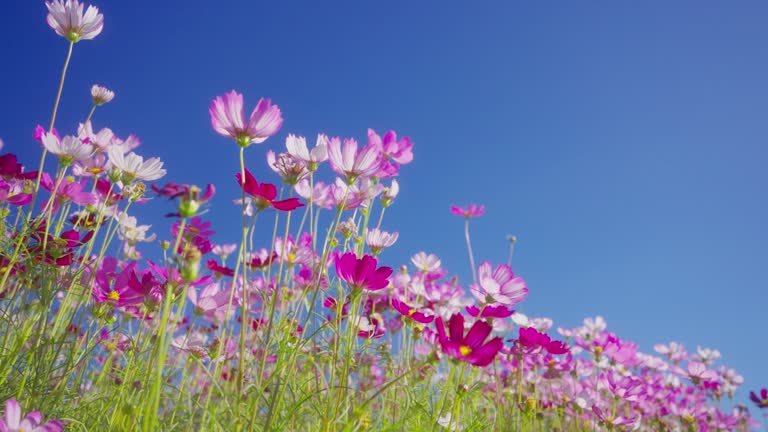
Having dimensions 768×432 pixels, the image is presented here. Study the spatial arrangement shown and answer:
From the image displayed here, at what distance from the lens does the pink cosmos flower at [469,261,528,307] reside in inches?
52.8

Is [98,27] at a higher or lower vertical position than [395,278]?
higher

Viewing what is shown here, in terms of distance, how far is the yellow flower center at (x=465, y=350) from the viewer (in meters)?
0.97

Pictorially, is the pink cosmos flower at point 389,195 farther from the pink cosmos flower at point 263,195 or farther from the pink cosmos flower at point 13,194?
the pink cosmos flower at point 13,194

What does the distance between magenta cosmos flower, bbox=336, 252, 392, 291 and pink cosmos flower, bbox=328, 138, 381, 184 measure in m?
0.20

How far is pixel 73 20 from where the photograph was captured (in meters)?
1.61

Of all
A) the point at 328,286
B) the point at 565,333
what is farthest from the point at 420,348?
the point at 565,333

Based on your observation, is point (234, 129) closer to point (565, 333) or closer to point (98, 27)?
point (98, 27)

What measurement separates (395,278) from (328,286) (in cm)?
85

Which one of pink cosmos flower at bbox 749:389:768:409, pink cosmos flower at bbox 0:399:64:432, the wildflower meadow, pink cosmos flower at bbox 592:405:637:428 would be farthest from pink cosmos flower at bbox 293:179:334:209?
pink cosmos flower at bbox 749:389:768:409

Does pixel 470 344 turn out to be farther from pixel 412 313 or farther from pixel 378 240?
pixel 378 240

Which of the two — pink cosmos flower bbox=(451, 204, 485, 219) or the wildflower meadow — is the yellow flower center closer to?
A: the wildflower meadow

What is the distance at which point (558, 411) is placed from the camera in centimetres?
235

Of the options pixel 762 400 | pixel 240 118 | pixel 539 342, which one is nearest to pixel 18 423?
pixel 240 118

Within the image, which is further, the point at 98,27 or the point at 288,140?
the point at 98,27
